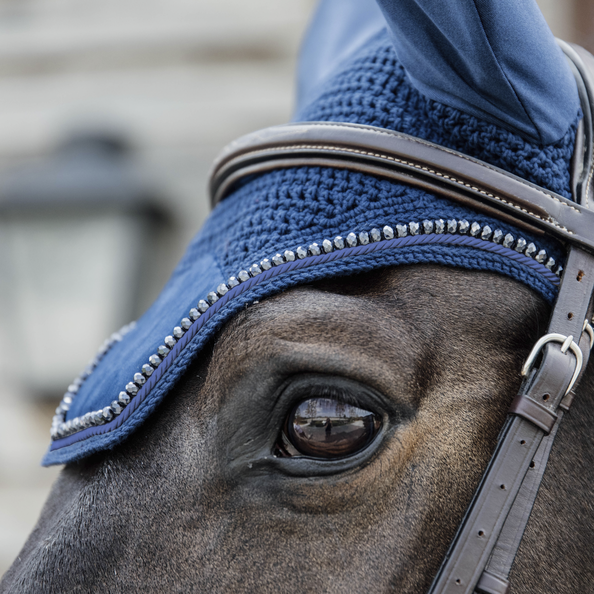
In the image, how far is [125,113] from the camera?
4.09 m

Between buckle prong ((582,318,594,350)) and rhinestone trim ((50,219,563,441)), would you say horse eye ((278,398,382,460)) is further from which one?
buckle prong ((582,318,594,350))

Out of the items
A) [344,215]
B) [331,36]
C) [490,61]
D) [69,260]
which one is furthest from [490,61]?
[69,260]

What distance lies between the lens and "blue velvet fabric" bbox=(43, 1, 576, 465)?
857 millimetres

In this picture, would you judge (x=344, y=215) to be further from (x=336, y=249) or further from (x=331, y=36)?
(x=331, y=36)

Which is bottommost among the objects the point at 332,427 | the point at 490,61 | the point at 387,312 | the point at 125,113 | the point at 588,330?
the point at 332,427

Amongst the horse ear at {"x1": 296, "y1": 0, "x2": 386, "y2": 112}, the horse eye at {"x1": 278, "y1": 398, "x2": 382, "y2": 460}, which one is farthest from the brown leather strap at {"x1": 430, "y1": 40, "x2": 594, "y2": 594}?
the horse ear at {"x1": 296, "y1": 0, "x2": 386, "y2": 112}

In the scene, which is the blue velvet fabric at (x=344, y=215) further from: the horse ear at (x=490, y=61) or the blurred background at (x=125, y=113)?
the blurred background at (x=125, y=113)

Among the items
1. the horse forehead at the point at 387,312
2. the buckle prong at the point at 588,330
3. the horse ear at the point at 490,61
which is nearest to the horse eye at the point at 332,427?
the horse forehead at the point at 387,312

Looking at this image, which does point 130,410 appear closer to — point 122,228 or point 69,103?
point 122,228

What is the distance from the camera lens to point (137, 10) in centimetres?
407

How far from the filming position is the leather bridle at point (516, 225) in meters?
0.78

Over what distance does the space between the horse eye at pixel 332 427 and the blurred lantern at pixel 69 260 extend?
265cm

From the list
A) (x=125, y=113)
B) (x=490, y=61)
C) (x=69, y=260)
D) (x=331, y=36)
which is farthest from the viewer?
(x=125, y=113)

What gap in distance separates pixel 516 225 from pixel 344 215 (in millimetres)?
230
